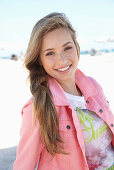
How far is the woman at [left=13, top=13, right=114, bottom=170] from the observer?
1414mm

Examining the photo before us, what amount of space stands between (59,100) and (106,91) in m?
4.01

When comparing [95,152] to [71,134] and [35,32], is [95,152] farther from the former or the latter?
[35,32]

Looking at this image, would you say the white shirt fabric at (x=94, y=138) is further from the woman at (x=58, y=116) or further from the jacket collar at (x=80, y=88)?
the jacket collar at (x=80, y=88)

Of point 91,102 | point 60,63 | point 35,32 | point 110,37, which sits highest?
point 110,37

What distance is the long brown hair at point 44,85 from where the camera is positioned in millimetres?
1442

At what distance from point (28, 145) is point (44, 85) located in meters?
0.58

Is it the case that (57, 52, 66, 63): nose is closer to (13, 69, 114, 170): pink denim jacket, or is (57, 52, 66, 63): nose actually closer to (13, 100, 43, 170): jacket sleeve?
(13, 69, 114, 170): pink denim jacket

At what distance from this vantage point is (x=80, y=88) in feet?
6.68

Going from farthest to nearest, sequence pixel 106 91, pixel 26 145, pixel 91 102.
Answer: pixel 106 91 < pixel 91 102 < pixel 26 145

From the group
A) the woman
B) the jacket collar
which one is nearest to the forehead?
the woman

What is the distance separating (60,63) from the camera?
164 cm

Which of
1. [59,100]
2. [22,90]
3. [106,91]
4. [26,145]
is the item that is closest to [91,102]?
[59,100]

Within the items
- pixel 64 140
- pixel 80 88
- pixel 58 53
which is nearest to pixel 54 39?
pixel 58 53

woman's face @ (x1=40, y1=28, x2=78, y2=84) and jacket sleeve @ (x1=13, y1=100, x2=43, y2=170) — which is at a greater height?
woman's face @ (x1=40, y1=28, x2=78, y2=84)
